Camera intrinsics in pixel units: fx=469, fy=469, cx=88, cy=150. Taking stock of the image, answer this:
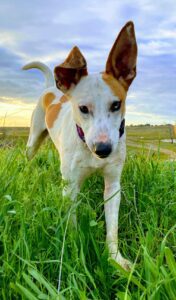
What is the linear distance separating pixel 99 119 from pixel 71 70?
45 centimetres

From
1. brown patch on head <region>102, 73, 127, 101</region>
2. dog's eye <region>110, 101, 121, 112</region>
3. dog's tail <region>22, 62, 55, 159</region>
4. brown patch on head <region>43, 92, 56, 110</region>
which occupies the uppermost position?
brown patch on head <region>102, 73, 127, 101</region>

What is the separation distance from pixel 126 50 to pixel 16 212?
121cm

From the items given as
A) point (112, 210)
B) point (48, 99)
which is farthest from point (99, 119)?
point (48, 99)

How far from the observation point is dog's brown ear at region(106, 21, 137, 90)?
2895 mm

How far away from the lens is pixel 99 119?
8.77ft

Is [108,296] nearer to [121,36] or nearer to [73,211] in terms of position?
[73,211]

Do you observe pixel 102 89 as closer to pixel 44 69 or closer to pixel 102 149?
pixel 102 149

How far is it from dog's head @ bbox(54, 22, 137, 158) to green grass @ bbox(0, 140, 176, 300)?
40cm

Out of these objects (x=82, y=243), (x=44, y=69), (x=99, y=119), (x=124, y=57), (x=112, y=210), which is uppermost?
(x=124, y=57)

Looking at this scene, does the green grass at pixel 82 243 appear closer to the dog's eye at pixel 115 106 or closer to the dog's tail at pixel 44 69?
the dog's eye at pixel 115 106

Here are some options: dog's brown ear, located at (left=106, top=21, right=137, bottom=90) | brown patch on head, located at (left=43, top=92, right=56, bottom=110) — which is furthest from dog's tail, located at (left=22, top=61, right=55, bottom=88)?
dog's brown ear, located at (left=106, top=21, right=137, bottom=90)

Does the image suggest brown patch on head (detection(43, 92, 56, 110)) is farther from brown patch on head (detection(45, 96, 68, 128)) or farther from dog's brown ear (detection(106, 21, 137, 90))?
dog's brown ear (detection(106, 21, 137, 90))

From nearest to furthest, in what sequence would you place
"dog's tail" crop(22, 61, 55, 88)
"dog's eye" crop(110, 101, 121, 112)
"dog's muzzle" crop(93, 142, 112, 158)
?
"dog's muzzle" crop(93, 142, 112, 158), "dog's eye" crop(110, 101, 121, 112), "dog's tail" crop(22, 61, 55, 88)

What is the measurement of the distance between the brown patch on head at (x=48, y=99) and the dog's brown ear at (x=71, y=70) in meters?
1.59
